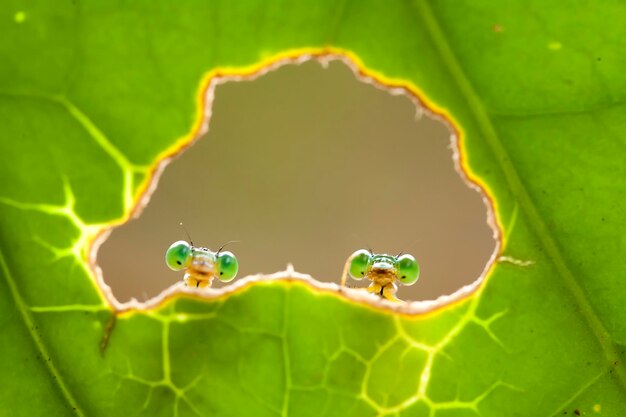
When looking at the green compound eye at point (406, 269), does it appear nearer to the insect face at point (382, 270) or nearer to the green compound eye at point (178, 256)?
the insect face at point (382, 270)

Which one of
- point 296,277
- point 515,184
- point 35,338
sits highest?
point 515,184

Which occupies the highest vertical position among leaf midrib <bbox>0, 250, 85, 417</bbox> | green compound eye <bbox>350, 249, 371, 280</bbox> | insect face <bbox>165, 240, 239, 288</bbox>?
green compound eye <bbox>350, 249, 371, 280</bbox>

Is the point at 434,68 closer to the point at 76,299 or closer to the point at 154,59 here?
the point at 154,59

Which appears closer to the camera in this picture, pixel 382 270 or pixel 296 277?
pixel 296 277

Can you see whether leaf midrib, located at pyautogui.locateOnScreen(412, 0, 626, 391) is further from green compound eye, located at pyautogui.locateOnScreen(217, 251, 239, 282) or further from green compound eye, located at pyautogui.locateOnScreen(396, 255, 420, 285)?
green compound eye, located at pyautogui.locateOnScreen(217, 251, 239, 282)

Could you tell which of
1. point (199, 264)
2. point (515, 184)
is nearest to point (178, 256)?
point (199, 264)

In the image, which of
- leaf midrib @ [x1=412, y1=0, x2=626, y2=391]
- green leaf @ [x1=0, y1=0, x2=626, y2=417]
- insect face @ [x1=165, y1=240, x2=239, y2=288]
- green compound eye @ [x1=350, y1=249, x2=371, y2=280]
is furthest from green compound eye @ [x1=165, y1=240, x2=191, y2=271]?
leaf midrib @ [x1=412, y1=0, x2=626, y2=391]

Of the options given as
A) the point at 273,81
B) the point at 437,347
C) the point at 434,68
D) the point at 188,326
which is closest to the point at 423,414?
the point at 437,347

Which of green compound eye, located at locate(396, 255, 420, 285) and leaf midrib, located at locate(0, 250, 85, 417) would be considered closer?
leaf midrib, located at locate(0, 250, 85, 417)

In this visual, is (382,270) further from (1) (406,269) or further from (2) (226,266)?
(2) (226,266)
